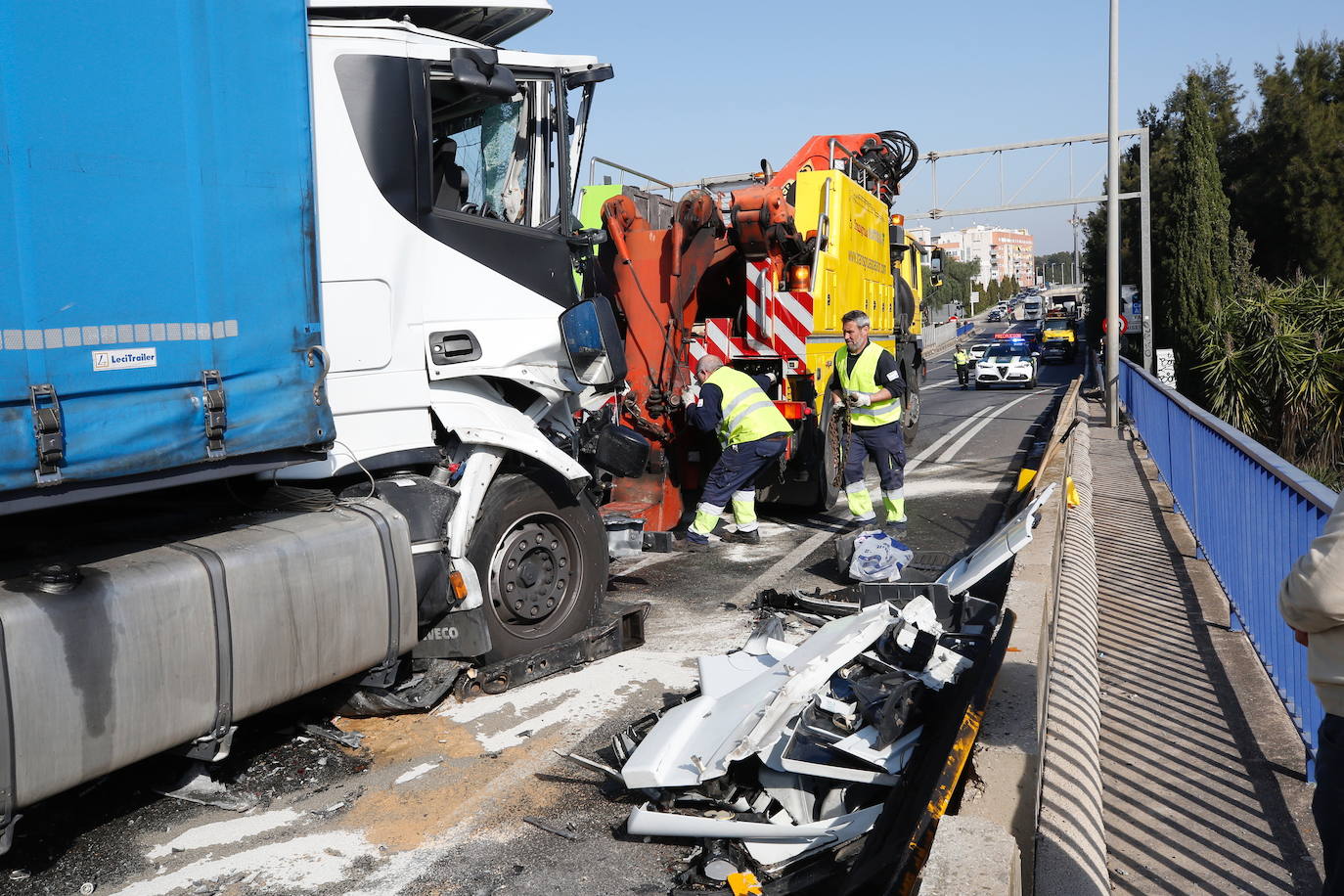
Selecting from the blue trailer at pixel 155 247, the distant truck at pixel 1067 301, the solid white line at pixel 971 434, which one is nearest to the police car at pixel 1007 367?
the solid white line at pixel 971 434

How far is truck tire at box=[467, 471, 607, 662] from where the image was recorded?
16.3 ft

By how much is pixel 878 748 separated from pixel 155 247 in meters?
2.87

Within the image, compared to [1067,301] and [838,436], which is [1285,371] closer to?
[838,436]

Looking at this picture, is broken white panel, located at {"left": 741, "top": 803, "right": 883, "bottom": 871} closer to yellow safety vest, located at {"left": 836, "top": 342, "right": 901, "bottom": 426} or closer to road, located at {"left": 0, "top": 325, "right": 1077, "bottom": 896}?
road, located at {"left": 0, "top": 325, "right": 1077, "bottom": 896}

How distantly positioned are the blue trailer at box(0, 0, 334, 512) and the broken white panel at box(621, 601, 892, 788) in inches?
67.5

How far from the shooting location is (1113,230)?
1684 centimetres

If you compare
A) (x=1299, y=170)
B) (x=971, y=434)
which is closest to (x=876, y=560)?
(x=971, y=434)

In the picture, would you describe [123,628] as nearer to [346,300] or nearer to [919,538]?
[346,300]

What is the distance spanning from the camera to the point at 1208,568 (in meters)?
6.94

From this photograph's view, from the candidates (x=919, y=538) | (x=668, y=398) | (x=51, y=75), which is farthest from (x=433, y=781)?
(x=919, y=538)

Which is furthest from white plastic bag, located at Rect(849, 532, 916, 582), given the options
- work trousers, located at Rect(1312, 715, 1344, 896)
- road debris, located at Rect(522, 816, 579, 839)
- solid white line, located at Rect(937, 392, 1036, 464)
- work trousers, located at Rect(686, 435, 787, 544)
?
solid white line, located at Rect(937, 392, 1036, 464)

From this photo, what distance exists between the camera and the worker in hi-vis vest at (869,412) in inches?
318

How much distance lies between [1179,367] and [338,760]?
23.1m

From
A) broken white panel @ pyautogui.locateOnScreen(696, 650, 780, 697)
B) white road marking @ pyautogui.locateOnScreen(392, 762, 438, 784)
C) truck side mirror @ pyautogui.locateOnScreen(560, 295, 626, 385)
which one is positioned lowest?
white road marking @ pyautogui.locateOnScreen(392, 762, 438, 784)
